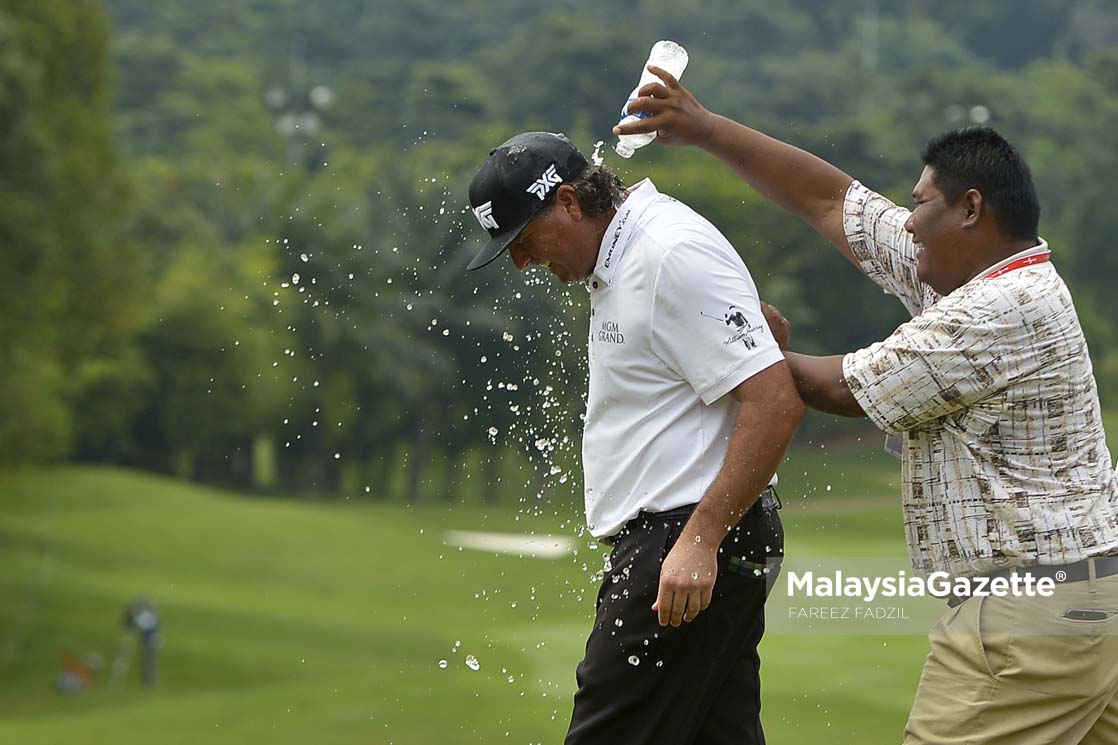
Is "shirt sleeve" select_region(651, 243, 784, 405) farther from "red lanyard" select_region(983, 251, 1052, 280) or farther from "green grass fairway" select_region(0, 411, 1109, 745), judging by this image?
"green grass fairway" select_region(0, 411, 1109, 745)

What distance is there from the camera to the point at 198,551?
3428 cm

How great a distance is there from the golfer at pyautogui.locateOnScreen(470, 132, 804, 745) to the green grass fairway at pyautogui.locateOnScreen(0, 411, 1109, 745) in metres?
1.37

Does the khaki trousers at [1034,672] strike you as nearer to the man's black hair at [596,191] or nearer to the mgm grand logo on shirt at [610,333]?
the mgm grand logo on shirt at [610,333]

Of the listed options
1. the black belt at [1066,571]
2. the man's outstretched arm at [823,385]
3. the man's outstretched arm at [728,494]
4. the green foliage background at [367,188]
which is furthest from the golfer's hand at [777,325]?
the green foliage background at [367,188]

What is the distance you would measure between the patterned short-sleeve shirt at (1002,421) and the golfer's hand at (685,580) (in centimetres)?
42

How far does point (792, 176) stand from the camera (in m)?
3.61

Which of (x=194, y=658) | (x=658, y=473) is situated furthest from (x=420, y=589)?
(x=658, y=473)

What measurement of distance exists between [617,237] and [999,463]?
86 centimetres

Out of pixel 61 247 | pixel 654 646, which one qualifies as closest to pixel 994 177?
pixel 654 646

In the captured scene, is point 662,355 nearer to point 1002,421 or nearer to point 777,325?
point 777,325

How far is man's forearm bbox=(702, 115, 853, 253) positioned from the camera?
3.54 metres

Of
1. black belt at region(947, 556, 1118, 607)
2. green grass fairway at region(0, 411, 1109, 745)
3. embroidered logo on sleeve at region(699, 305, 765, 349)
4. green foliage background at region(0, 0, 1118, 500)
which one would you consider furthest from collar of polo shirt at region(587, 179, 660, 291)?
green foliage background at region(0, 0, 1118, 500)

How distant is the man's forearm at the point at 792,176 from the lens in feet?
11.6

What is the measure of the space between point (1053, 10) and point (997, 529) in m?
56.4
